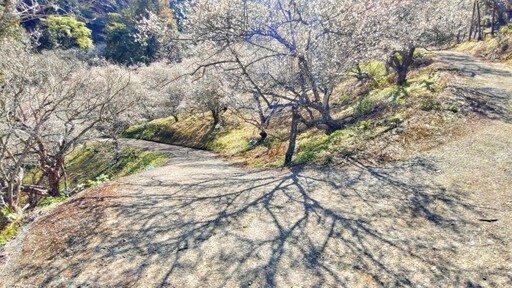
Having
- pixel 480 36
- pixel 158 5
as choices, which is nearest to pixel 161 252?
pixel 480 36

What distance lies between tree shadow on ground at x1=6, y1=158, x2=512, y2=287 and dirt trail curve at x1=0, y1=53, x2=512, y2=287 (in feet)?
0.07

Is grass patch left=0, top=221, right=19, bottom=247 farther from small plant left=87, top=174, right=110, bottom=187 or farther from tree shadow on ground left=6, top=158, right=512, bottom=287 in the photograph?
small plant left=87, top=174, right=110, bottom=187

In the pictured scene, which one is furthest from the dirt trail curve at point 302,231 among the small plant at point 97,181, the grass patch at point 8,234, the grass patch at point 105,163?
the grass patch at point 105,163

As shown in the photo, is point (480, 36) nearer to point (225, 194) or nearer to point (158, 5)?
point (225, 194)

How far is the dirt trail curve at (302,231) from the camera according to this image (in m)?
4.95

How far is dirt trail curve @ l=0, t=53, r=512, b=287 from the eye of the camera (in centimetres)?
495

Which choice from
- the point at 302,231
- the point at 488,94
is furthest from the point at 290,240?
the point at 488,94

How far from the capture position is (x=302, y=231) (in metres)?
6.18

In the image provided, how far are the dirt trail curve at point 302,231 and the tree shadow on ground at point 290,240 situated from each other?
0.9 inches

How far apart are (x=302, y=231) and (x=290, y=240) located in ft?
1.31

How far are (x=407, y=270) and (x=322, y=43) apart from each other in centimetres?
840

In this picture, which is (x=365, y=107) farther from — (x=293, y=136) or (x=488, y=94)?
(x=293, y=136)

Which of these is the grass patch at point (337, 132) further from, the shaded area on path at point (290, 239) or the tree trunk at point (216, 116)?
the shaded area on path at point (290, 239)

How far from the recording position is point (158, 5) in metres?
65.0
